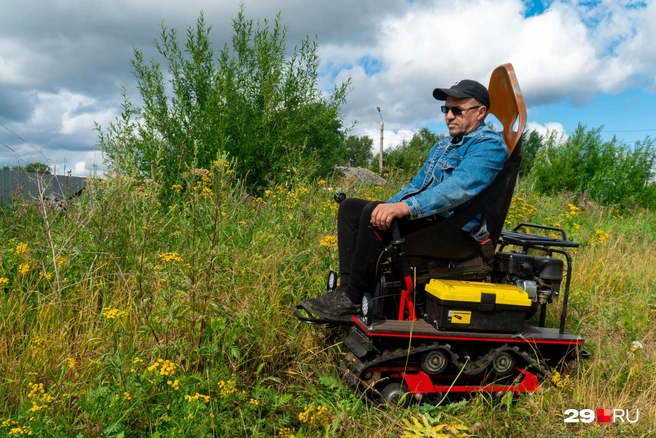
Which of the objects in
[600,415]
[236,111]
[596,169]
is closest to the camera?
[600,415]

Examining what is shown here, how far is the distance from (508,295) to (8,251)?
3.62m

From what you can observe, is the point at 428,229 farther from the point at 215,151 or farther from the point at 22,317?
the point at 215,151

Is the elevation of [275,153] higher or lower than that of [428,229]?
higher

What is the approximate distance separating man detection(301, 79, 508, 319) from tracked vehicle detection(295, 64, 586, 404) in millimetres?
91

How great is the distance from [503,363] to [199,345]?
1950 millimetres

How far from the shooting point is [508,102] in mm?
3236

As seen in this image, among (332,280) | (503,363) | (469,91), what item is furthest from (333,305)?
(469,91)

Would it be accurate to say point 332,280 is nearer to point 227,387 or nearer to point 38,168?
point 227,387

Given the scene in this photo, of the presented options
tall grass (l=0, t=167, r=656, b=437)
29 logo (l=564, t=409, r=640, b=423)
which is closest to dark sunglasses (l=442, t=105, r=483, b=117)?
tall grass (l=0, t=167, r=656, b=437)

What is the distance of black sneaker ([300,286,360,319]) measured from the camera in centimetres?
306

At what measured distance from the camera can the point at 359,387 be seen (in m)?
3.00

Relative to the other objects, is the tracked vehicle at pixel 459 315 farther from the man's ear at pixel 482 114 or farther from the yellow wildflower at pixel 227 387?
the yellow wildflower at pixel 227 387

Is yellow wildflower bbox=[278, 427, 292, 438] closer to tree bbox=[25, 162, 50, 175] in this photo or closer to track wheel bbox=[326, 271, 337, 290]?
track wheel bbox=[326, 271, 337, 290]

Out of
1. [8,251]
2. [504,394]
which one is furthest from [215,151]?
[504,394]
